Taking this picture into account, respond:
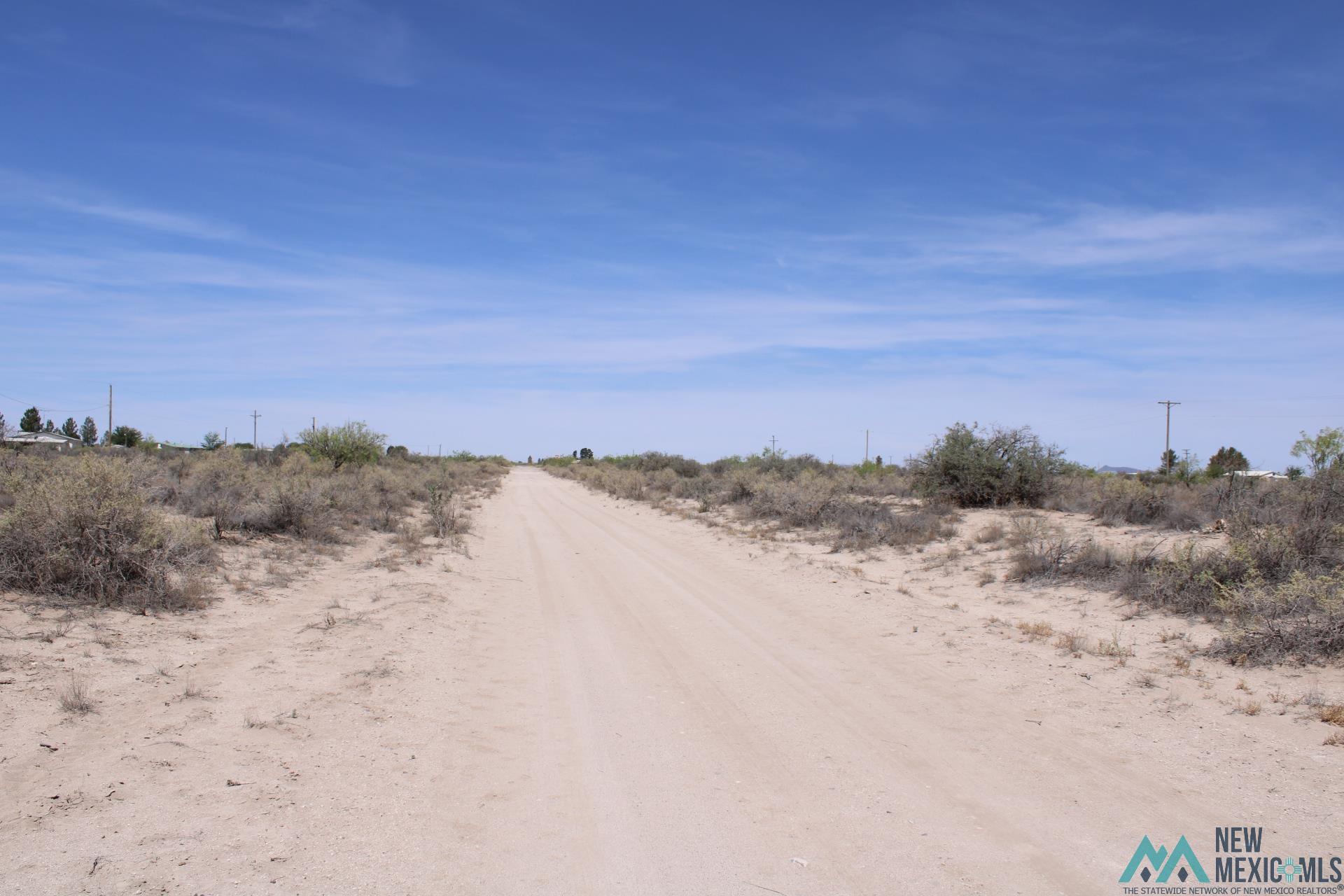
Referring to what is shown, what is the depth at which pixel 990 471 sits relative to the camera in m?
23.5

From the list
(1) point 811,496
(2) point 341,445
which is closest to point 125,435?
(2) point 341,445

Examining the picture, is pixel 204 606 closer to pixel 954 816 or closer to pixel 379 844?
pixel 379 844

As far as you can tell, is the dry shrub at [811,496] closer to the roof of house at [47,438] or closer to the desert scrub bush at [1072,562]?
the desert scrub bush at [1072,562]

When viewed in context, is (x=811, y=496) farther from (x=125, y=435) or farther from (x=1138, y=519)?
(x=125, y=435)

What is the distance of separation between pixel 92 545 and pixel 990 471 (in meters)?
22.0

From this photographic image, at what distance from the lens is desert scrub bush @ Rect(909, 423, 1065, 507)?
23.1 meters

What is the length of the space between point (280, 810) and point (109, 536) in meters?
6.34

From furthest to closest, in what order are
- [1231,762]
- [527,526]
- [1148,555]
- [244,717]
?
[527,526], [1148,555], [244,717], [1231,762]

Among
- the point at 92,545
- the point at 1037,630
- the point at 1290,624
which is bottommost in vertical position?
the point at 1037,630

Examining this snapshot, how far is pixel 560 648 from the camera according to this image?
9.59 meters

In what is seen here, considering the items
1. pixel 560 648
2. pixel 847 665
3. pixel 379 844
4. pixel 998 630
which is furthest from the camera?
pixel 998 630

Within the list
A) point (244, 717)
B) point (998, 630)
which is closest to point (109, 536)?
point (244, 717)

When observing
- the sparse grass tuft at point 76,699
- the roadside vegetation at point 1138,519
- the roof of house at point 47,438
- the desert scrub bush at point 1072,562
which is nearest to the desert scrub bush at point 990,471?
the roadside vegetation at point 1138,519

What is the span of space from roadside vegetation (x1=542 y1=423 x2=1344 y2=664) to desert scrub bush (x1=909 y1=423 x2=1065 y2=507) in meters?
0.04
